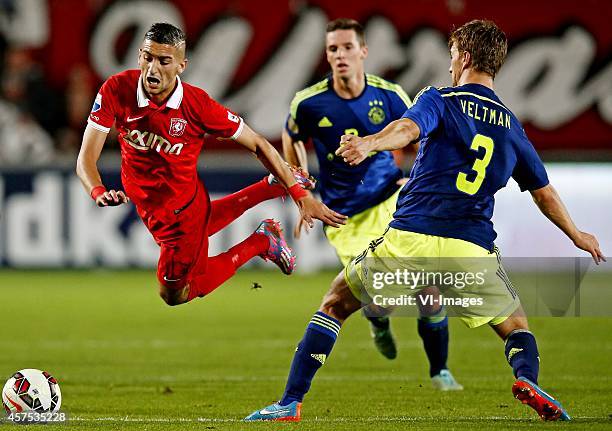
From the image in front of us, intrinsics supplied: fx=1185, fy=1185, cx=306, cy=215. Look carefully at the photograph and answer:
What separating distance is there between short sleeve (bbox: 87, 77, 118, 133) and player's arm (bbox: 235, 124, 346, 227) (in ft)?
2.54

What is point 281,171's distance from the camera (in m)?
7.11

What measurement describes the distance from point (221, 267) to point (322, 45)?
11.9m

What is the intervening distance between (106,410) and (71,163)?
1002 cm

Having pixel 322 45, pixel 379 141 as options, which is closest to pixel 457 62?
pixel 379 141

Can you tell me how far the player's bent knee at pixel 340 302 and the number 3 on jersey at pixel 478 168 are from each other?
886 millimetres

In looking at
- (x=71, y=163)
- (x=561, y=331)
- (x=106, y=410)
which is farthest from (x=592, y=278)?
(x=71, y=163)

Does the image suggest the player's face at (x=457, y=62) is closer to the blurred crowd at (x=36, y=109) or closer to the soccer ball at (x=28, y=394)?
the soccer ball at (x=28, y=394)

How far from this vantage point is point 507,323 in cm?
649

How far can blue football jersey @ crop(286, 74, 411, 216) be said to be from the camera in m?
8.90

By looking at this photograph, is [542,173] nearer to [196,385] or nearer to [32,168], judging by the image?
[196,385]

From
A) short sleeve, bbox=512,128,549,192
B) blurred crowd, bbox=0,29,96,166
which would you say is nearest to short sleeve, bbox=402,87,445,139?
short sleeve, bbox=512,128,549,192

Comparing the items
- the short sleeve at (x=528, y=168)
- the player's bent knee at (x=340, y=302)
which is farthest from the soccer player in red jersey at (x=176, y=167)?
the short sleeve at (x=528, y=168)

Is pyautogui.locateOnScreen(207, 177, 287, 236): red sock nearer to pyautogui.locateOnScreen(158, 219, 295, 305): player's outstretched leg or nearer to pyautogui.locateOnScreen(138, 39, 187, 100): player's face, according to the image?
pyautogui.locateOnScreen(158, 219, 295, 305): player's outstretched leg

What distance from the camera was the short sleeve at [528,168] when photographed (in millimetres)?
6422
